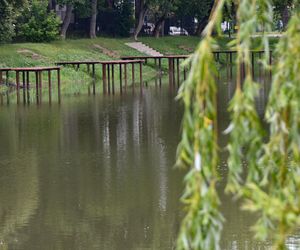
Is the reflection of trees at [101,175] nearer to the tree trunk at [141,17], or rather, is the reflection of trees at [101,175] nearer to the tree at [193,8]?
the tree trunk at [141,17]

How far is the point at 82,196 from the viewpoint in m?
14.8

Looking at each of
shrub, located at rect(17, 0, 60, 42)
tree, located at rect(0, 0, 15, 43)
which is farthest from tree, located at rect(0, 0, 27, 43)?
shrub, located at rect(17, 0, 60, 42)

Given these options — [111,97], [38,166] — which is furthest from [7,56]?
[38,166]

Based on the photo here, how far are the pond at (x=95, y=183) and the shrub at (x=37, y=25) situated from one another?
67.5 feet

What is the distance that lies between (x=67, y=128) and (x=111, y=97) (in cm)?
930

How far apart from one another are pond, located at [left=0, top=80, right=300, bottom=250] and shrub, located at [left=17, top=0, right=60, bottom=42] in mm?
20571

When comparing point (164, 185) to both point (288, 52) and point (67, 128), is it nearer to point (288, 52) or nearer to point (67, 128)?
point (67, 128)

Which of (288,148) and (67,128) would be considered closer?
(288,148)

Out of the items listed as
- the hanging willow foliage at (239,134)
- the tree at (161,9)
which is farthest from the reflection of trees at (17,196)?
the tree at (161,9)

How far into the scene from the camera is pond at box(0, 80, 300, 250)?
12.1m

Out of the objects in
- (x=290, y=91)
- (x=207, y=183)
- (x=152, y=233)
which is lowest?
(x=152, y=233)

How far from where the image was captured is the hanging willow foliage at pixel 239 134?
5.02 metres

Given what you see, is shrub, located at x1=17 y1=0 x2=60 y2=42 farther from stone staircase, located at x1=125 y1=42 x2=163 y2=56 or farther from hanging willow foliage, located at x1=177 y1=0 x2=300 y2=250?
hanging willow foliage, located at x1=177 y1=0 x2=300 y2=250

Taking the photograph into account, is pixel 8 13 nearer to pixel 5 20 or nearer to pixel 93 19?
pixel 5 20
